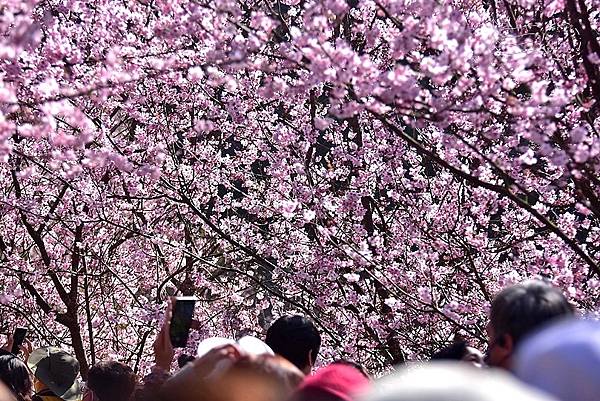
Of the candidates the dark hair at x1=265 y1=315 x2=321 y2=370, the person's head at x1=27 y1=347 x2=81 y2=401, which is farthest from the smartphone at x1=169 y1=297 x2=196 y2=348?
the person's head at x1=27 y1=347 x2=81 y2=401

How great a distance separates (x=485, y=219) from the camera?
271 inches

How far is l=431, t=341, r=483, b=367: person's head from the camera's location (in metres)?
2.95

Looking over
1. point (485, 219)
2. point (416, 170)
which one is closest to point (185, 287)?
point (416, 170)

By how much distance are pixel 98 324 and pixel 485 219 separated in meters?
5.55

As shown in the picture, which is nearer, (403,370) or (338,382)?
(403,370)

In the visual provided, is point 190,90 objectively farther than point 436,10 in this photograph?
Yes

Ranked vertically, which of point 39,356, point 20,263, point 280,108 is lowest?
point 39,356

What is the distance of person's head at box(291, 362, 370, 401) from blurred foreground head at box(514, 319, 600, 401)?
0.83 metres

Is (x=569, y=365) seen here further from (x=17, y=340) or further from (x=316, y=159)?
(x=316, y=159)

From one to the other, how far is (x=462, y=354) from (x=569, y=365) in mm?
1671

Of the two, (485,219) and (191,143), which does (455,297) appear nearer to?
(485,219)

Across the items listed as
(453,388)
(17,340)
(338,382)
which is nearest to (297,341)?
(338,382)

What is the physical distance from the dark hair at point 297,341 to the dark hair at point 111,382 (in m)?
0.79

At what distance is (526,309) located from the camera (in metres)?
2.46
